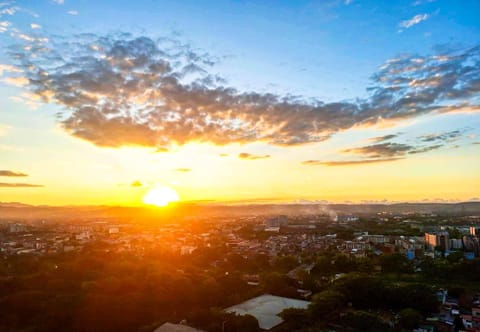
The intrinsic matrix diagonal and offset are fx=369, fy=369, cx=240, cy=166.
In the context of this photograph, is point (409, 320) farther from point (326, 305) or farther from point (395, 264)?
point (395, 264)

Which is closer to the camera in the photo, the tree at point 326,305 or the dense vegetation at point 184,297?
the dense vegetation at point 184,297

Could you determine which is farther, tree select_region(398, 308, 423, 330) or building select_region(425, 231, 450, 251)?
building select_region(425, 231, 450, 251)

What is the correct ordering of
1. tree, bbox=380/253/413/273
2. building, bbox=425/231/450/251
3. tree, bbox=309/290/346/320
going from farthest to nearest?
1. building, bbox=425/231/450/251
2. tree, bbox=380/253/413/273
3. tree, bbox=309/290/346/320

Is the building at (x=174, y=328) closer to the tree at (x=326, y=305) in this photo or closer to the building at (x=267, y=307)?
the building at (x=267, y=307)

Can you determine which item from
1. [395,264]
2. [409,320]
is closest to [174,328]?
[409,320]

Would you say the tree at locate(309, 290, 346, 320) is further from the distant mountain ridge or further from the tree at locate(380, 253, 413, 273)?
the distant mountain ridge

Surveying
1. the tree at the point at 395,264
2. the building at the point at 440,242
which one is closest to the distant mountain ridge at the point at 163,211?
the building at the point at 440,242

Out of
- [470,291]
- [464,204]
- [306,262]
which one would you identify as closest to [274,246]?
[306,262]

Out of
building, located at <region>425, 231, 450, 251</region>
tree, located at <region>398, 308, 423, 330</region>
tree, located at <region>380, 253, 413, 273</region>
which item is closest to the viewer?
tree, located at <region>398, 308, 423, 330</region>

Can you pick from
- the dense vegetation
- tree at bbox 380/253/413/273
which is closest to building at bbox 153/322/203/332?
the dense vegetation

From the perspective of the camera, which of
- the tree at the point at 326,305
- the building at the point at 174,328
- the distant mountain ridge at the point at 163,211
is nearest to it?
the building at the point at 174,328

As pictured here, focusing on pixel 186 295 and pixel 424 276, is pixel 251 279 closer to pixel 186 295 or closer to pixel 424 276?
pixel 186 295
